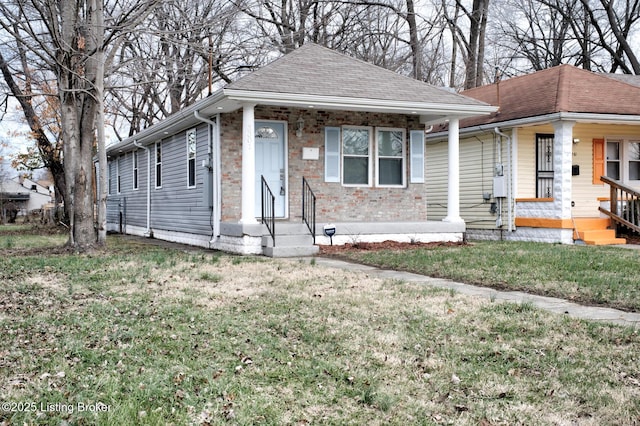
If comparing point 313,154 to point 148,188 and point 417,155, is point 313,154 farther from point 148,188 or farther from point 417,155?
point 148,188

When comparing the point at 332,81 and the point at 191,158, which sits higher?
the point at 332,81

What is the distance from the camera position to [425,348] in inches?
172

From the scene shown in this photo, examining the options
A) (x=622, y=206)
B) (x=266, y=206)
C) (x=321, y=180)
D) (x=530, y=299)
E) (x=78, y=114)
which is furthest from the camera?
(x=622, y=206)

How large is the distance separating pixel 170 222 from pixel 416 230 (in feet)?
22.5

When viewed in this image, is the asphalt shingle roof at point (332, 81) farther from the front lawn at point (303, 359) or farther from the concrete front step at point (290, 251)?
the front lawn at point (303, 359)

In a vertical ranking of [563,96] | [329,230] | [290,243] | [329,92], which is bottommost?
[290,243]

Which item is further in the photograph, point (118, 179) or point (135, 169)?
point (118, 179)

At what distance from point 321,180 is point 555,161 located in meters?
5.32

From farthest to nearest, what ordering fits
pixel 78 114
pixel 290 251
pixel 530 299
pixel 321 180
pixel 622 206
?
pixel 622 206 → pixel 321 180 → pixel 78 114 → pixel 290 251 → pixel 530 299

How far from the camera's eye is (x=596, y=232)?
1355 centimetres

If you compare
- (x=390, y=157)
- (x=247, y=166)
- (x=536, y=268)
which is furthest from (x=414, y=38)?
(x=536, y=268)

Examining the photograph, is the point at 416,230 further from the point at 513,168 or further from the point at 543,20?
the point at 543,20

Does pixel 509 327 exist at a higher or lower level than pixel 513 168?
lower

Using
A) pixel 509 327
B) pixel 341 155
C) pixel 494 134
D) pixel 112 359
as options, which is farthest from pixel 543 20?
pixel 112 359
